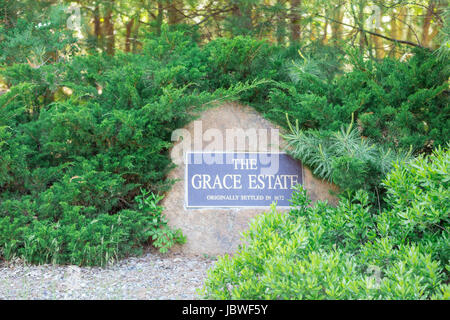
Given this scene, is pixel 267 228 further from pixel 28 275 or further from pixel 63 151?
pixel 63 151

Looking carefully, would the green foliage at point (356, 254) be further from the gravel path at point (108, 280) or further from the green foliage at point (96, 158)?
the green foliage at point (96, 158)

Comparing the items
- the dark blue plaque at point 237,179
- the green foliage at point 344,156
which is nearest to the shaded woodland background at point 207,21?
the green foliage at point 344,156

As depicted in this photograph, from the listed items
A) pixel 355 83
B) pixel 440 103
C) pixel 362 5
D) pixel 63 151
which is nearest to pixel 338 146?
pixel 355 83

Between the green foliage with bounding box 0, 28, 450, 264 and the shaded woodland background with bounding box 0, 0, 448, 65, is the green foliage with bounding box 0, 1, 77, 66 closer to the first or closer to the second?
the shaded woodland background with bounding box 0, 0, 448, 65

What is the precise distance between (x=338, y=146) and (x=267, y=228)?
157 cm

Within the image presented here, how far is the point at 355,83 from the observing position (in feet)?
14.3

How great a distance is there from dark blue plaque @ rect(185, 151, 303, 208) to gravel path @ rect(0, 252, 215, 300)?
0.68 meters

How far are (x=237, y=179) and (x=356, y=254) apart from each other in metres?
1.51

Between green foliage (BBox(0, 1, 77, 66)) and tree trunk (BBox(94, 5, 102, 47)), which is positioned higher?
tree trunk (BBox(94, 5, 102, 47))

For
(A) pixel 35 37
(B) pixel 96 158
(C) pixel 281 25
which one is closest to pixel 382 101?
(C) pixel 281 25

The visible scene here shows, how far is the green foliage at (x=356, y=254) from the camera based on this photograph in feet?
7.57

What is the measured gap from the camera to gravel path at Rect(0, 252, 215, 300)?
119 inches

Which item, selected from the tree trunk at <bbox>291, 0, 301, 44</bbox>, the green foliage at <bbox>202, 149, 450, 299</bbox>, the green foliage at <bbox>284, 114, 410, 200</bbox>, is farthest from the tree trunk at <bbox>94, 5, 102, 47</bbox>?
the green foliage at <bbox>202, 149, 450, 299</bbox>

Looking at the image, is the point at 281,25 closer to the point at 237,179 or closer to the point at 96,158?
the point at 237,179
